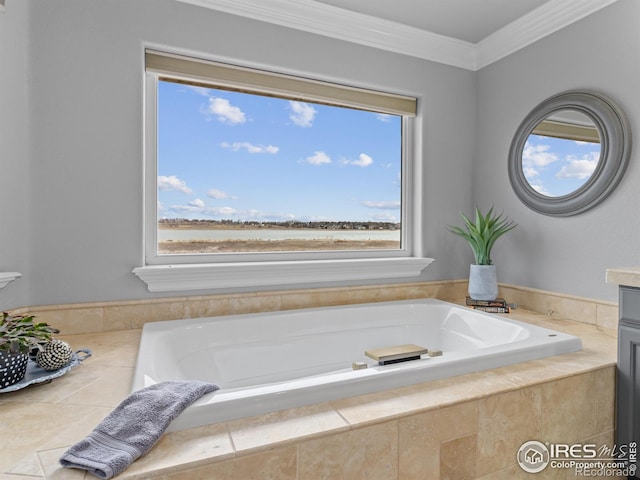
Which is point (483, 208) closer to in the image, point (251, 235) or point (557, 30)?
point (557, 30)

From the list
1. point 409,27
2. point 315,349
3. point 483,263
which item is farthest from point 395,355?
point 409,27

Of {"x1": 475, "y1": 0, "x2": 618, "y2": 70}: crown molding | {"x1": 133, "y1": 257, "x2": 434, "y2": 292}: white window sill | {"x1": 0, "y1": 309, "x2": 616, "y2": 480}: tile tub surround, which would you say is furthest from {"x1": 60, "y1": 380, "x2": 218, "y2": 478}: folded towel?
{"x1": 475, "y1": 0, "x2": 618, "y2": 70}: crown molding

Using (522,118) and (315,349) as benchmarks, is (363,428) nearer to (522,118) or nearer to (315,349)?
(315,349)

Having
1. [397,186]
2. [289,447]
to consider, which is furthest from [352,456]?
[397,186]

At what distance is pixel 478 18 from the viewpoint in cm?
227

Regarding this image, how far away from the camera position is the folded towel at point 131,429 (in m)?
0.79

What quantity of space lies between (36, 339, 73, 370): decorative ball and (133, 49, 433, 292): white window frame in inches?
24.1

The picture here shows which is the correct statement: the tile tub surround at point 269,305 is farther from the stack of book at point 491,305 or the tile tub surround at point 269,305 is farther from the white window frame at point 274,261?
the stack of book at point 491,305

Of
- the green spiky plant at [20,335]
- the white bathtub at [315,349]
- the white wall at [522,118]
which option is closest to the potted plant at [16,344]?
the green spiky plant at [20,335]

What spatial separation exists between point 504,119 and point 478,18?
0.64 meters

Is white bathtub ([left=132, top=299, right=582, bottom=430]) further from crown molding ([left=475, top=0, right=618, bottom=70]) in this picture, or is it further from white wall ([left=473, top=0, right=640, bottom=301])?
crown molding ([left=475, top=0, right=618, bottom=70])

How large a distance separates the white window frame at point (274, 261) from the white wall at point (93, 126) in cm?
9

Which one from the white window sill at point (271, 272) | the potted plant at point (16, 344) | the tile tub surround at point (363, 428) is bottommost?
the tile tub surround at point (363, 428)

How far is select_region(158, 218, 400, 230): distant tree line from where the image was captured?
6.72 ft
